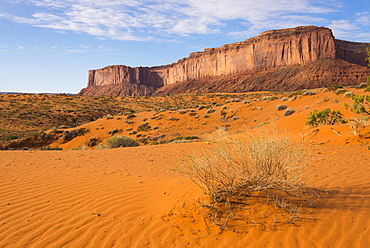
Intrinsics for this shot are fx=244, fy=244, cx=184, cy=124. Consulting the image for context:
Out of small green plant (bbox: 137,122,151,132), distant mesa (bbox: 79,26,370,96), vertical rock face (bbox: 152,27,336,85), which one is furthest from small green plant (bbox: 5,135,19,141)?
vertical rock face (bbox: 152,27,336,85)

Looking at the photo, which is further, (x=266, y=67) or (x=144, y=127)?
(x=266, y=67)

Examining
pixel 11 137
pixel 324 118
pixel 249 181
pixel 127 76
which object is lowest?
pixel 11 137

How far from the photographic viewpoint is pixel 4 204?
4.79 m

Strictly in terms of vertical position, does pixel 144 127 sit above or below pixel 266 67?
below

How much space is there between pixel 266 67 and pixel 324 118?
76.3 m

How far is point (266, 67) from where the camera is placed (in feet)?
275

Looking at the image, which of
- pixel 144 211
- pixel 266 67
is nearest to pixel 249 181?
pixel 144 211

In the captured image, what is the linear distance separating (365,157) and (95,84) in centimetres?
13829

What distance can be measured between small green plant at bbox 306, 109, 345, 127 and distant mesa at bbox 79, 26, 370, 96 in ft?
183

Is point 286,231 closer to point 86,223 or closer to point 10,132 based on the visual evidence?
point 86,223

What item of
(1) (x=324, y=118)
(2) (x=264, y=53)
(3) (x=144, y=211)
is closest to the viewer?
(3) (x=144, y=211)

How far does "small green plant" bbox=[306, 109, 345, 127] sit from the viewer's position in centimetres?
1250

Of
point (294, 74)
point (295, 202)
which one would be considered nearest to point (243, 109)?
point (295, 202)

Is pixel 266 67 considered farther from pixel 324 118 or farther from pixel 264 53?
pixel 324 118
